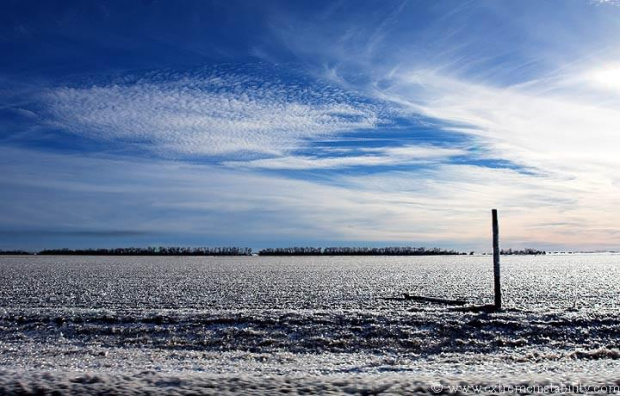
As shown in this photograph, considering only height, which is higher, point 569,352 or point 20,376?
point 20,376

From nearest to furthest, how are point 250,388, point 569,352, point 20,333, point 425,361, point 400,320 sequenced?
point 250,388 < point 425,361 < point 569,352 < point 20,333 < point 400,320

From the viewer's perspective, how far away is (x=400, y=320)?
50.5 ft

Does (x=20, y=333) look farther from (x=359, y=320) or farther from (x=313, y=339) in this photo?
(x=359, y=320)

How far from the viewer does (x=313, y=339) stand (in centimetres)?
1312

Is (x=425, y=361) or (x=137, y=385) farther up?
(x=137, y=385)

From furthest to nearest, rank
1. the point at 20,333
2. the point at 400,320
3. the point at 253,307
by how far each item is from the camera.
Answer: the point at 253,307 → the point at 400,320 → the point at 20,333

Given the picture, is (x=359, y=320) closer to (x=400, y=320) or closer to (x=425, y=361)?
(x=400, y=320)

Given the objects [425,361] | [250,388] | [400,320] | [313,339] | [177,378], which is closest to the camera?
[250,388]

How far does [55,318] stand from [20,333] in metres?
1.48

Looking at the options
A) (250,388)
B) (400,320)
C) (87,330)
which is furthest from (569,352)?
(87,330)

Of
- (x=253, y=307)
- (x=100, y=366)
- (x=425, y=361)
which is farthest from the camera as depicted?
(x=253, y=307)

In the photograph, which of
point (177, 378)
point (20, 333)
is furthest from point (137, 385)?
point (20, 333)

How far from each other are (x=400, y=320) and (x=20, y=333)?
10.5 meters

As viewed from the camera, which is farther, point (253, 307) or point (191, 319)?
point (253, 307)
